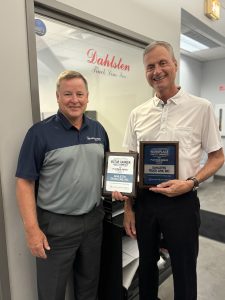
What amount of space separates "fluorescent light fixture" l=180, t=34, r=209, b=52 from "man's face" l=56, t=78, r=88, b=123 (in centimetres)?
328

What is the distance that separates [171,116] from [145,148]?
0.22 m

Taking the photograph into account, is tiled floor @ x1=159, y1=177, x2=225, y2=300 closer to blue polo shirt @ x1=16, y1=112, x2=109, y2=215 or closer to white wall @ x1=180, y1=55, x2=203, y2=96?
blue polo shirt @ x1=16, y1=112, x2=109, y2=215

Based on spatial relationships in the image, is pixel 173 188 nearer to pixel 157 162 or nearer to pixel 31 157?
pixel 157 162

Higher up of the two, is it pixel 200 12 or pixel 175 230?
pixel 200 12

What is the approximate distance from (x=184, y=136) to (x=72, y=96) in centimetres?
59

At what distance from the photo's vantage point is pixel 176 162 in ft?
3.94

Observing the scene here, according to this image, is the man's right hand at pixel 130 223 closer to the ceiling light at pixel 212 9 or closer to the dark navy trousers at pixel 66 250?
the dark navy trousers at pixel 66 250

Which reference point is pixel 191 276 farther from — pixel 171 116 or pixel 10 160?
pixel 10 160

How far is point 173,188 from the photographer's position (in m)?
1.16

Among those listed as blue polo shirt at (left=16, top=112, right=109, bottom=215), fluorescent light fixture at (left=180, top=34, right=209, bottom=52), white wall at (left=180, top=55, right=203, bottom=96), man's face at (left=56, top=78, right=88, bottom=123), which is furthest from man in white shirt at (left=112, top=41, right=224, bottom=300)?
white wall at (left=180, top=55, right=203, bottom=96)

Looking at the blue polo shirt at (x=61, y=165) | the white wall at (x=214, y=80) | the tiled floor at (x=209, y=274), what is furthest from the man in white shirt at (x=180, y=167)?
the white wall at (x=214, y=80)

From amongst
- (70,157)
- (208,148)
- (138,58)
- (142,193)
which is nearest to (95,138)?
(70,157)

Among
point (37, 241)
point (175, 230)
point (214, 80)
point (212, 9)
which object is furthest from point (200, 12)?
point (214, 80)

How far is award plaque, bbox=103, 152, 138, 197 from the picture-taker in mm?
1301
